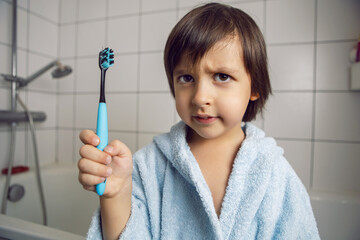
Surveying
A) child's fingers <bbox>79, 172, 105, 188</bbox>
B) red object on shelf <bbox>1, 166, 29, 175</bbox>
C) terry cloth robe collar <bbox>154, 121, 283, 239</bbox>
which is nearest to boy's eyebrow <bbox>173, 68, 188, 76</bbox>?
terry cloth robe collar <bbox>154, 121, 283, 239</bbox>

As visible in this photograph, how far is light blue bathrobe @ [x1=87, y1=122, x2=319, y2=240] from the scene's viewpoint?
456 millimetres

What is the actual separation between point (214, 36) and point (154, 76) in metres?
0.64

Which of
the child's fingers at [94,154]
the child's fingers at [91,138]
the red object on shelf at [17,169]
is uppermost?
the child's fingers at [91,138]

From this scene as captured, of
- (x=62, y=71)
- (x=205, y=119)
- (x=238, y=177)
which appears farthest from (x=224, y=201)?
(x=62, y=71)

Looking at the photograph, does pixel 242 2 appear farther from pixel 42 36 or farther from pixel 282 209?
pixel 42 36

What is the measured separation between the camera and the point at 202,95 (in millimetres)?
426

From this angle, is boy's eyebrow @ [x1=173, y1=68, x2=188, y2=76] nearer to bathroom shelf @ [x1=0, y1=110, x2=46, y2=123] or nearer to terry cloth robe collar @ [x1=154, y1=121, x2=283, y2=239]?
terry cloth robe collar @ [x1=154, y1=121, x2=283, y2=239]

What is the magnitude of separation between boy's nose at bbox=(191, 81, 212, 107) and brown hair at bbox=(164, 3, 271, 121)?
57mm

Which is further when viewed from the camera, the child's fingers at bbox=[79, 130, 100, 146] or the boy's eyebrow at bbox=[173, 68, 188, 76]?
the boy's eyebrow at bbox=[173, 68, 188, 76]

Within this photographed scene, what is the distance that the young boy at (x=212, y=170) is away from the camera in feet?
1.44

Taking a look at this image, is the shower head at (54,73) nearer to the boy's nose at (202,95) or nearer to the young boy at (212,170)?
the young boy at (212,170)

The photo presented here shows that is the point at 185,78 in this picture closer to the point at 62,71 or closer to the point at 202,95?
the point at 202,95

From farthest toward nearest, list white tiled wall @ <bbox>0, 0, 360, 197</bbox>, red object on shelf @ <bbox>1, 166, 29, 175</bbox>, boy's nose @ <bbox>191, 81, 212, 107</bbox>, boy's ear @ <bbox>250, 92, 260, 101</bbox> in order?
red object on shelf @ <bbox>1, 166, 29, 175</bbox> → white tiled wall @ <bbox>0, 0, 360, 197</bbox> → boy's ear @ <bbox>250, 92, 260, 101</bbox> → boy's nose @ <bbox>191, 81, 212, 107</bbox>

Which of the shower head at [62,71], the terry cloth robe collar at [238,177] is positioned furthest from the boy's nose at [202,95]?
the shower head at [62,71]
